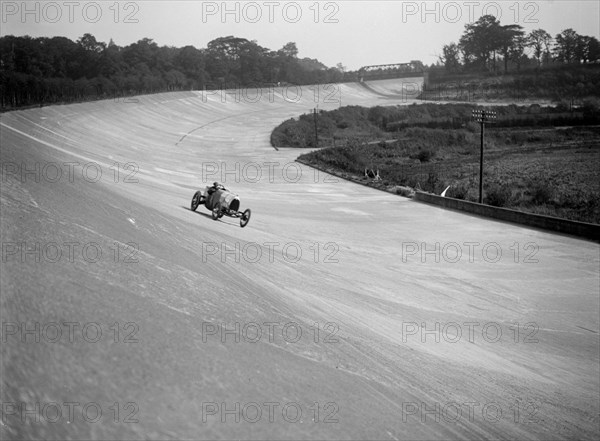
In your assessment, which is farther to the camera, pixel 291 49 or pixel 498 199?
pixel 291 49

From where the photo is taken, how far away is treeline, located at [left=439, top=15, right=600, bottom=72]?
11331cm

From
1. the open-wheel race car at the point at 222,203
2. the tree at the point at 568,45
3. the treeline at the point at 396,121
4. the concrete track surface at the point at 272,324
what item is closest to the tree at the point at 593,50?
the tree at the point at 568,45

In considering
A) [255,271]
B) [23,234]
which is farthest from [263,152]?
[23,234]

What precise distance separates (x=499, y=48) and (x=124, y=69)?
8219cm

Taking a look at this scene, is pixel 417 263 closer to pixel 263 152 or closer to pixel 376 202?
pixel 376 202

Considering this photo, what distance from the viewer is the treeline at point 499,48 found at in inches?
4461

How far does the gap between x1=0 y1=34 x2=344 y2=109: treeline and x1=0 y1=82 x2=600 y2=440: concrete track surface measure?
46.5ft

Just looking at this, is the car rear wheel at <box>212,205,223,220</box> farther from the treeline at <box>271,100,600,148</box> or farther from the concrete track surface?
the treeline at <box>271,100,600,148</box>

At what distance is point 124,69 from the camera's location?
72.6 metres

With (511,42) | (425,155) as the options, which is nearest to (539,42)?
(511,42)

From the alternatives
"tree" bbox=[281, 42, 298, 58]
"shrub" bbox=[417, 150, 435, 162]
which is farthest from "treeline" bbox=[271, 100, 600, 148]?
"tree" bbox=[281, 42, 298, 58]

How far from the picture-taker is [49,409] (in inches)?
199

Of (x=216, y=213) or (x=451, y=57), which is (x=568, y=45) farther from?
(x=216, y=213)

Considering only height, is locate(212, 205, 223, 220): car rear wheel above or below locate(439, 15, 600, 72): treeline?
below
